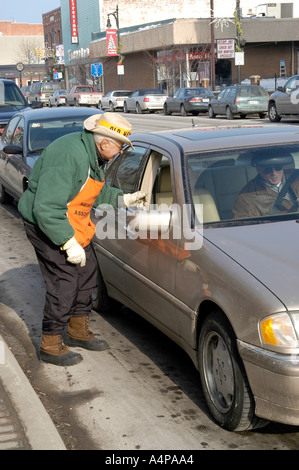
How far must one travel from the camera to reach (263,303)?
3742mm

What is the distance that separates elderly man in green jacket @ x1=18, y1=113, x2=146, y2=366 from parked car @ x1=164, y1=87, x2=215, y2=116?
3416 cm

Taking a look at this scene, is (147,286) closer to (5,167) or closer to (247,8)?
(5,167)

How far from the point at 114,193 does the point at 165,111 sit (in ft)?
125

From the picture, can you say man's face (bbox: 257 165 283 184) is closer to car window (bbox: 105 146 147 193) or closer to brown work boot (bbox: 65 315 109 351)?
car window (bbox: 105 146 147 193)

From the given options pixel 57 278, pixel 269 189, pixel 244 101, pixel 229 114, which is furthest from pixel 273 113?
pixel 57 278

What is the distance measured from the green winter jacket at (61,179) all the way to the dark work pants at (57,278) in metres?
0.22

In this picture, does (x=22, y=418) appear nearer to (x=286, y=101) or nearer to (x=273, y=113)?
(x=286, y=101)

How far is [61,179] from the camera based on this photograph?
15.8 feet

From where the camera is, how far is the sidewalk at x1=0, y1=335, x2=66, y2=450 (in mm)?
3979

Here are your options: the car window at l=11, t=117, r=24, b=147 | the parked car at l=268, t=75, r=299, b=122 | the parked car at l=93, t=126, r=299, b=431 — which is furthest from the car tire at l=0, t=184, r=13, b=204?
the parked car at l=268, t=75, r=299, b=122

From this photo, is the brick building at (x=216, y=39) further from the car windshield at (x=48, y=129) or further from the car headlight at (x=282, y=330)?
the car headlight at (x=282, y=330)

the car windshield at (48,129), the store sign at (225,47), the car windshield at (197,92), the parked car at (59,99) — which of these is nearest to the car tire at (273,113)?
the car windshield at (197,92)

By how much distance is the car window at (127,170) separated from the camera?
575cm

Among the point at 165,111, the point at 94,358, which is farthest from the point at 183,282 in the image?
the point at 165,111
